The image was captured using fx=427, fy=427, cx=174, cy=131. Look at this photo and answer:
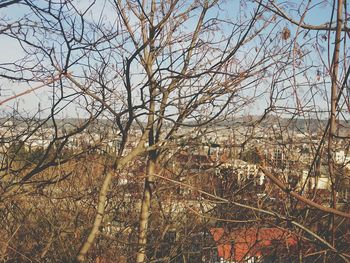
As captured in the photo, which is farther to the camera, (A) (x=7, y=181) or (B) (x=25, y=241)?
(B) (x=25, y=241)

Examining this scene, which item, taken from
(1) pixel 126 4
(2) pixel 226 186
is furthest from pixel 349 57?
(2) pixel 226 186

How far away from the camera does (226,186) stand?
6801mm

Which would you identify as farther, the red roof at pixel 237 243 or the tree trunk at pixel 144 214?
the red roof at pixel 237 243

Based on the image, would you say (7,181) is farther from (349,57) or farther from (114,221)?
(349,57)

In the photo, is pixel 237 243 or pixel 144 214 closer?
pixel 144 214

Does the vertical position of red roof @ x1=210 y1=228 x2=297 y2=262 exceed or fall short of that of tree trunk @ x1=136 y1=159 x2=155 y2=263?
it falls short

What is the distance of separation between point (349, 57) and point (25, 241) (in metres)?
6.12

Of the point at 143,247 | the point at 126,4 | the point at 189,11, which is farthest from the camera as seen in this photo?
the point at 143,247

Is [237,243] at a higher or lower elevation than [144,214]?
lower

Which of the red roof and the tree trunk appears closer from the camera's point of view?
the tree trunk

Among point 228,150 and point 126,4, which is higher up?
point 126,4

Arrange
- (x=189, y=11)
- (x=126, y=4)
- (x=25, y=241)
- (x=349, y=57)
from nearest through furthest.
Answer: (x=349, y=57) < (x=126, y=4) < (x=189, y=11) < (x=25, y=241)

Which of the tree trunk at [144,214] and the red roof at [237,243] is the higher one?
the tree trunk at [144,214]

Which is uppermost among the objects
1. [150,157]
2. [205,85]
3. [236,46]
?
[236,46]
